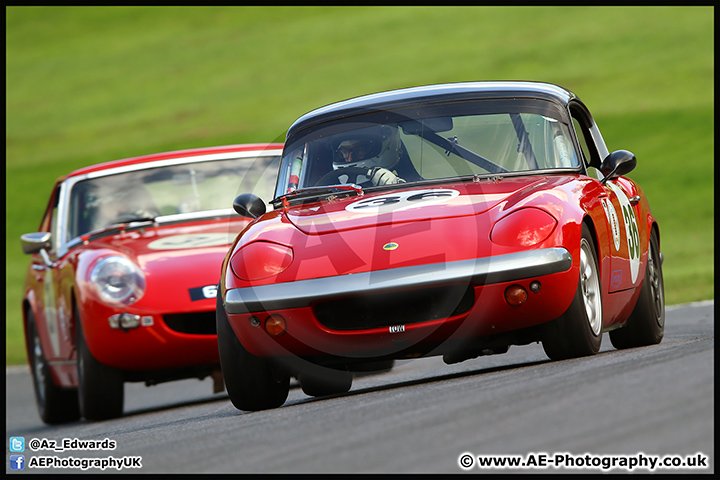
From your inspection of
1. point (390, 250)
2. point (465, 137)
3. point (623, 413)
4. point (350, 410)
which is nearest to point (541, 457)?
point (623, 413)

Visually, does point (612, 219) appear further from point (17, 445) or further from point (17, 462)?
point (17, 445)

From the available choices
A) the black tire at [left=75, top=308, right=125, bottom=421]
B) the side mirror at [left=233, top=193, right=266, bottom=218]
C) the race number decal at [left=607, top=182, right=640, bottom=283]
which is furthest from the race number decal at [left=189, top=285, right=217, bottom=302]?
the race number decal at [left=607, top=182, right=640, bottom=283]

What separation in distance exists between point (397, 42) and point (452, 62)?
6888 mm

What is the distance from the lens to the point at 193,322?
297 inches

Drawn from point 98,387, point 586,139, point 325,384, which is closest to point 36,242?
point 98,387

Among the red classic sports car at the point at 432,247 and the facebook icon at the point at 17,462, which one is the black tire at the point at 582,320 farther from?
the facebook icon at the point at 17,462

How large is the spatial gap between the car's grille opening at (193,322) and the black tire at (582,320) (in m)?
2.77

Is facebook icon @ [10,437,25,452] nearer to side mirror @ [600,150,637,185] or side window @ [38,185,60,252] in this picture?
side window @ [38,185,60,252]

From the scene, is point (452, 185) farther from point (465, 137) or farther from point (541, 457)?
point (541, 457)

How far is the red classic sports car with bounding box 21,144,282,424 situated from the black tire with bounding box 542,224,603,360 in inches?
111

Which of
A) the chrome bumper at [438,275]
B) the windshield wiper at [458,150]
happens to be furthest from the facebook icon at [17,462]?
the windshield wiper at [458,150]

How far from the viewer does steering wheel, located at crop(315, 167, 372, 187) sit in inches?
249

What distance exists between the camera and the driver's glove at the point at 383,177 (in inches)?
245

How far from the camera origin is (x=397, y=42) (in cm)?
5334
